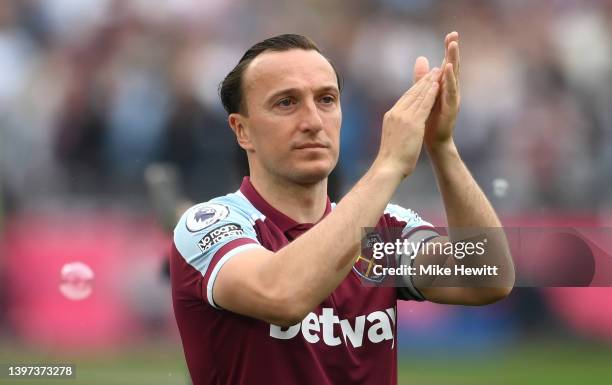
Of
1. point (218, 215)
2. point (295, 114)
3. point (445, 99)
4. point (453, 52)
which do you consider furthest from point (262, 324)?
point (453, 52)

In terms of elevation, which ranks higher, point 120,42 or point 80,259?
point 120,42

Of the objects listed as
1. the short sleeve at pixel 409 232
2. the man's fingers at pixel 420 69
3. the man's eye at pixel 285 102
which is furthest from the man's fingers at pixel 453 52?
the short sleeve at pixel 409 232

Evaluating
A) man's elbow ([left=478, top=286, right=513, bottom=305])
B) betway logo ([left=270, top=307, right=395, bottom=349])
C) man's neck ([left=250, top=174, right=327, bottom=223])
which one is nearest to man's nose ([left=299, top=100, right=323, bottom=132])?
man's neck ([left=250, top=174, right=327, bottom=223])

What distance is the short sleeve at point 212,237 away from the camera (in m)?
3.60

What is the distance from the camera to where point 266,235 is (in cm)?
387

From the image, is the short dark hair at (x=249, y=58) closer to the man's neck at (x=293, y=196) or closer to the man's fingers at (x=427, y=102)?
the man's neck at (x=293, y=196)

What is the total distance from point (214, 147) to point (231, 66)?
3.36 ft

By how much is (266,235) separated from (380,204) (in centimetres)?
60

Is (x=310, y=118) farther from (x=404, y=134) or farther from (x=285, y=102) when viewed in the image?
(x=404, y=134)

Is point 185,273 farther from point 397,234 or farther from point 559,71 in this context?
point 559,71

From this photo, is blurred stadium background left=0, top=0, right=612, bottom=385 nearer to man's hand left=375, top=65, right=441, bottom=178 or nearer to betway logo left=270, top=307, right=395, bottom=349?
betway logo left=270, top=307, right=395, bottom=349

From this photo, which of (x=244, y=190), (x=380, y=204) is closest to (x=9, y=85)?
(x=244, y=190)

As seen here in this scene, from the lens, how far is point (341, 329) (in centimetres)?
379

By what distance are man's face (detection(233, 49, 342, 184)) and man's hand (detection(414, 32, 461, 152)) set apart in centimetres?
33
